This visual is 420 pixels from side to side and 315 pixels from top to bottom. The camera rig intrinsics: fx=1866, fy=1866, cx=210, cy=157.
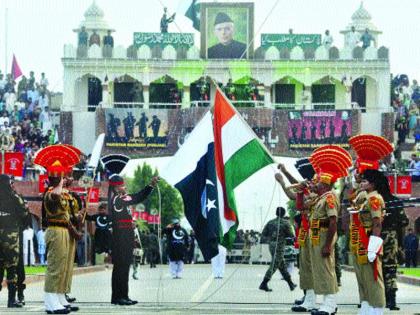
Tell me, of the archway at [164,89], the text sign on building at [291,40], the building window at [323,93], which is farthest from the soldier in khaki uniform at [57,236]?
the building window at [323,93]

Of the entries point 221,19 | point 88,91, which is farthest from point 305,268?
point 88,91

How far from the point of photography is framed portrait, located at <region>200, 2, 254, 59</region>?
94.7m

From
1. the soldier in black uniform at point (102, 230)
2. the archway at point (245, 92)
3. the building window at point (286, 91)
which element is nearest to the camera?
the soldier in black uniform at point (102, 230)

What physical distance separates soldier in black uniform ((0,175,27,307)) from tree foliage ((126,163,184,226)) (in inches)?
2137

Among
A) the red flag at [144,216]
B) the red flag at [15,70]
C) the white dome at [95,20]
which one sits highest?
the white dome at [95,20]

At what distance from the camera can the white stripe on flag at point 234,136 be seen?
25.6 meters

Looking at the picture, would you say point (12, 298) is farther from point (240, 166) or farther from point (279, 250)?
Answer: point (279, 250)

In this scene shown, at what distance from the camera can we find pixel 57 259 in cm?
2425

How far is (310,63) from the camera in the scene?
94438 mm

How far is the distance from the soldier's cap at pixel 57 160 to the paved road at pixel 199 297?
186 cm

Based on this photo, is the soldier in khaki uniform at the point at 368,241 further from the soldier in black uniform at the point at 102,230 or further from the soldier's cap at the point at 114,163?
the soldier in black uniform at the point at 102,230

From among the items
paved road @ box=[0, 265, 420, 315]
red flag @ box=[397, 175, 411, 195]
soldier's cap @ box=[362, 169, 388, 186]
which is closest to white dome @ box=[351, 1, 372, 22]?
red flag @ box=[397, 175, 411, 195]

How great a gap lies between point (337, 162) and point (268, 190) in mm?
58524

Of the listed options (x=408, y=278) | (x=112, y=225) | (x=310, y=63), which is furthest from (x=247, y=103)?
(x=112, y=225)
